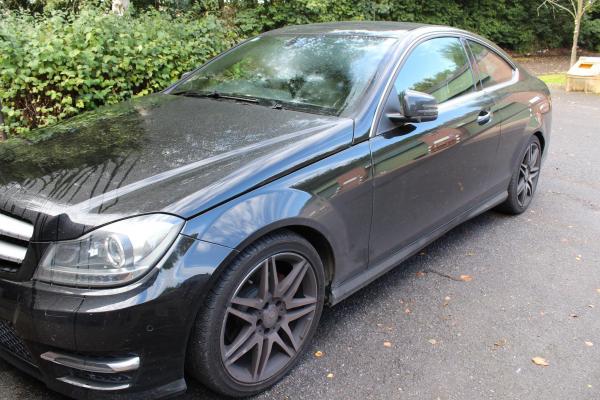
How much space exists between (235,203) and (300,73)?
1.37 meters

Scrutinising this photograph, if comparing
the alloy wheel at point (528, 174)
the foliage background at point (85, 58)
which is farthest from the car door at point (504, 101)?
the foliage background at point (85, 58)

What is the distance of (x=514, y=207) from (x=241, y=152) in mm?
3104

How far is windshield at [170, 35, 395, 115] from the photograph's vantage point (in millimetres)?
3155

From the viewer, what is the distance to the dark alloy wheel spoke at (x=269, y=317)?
2.40 metres

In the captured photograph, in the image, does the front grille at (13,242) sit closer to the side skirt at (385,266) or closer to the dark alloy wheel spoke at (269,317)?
the dark alloy wheel spoke at (269,317)

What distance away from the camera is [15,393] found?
2.46 m

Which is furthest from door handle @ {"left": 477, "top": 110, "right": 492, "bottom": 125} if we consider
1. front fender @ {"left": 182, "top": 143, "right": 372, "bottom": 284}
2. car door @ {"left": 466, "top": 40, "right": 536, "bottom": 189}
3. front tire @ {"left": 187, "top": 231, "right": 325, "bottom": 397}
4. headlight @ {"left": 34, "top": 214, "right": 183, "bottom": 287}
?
headlight @ {"left": 34, "top": 214, "right": 183, "bottom": 287}

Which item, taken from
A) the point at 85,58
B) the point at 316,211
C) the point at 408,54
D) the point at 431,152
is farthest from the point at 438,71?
the point at 85,58

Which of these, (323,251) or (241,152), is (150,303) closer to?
(241,152)

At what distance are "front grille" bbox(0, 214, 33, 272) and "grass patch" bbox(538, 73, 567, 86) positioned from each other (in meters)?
12.3

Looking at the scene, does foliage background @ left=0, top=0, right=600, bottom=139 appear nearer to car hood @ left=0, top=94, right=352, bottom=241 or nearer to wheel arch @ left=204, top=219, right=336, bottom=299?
car hood @ left=0, top=94, right=352, bottom=241

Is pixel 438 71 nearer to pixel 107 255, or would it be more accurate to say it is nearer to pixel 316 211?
pixel 316 211

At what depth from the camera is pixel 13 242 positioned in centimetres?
219

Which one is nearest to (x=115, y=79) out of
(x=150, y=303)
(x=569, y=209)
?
(x=150, y=303)
